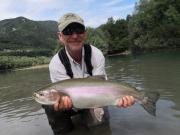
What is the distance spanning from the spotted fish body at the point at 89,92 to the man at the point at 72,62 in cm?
60

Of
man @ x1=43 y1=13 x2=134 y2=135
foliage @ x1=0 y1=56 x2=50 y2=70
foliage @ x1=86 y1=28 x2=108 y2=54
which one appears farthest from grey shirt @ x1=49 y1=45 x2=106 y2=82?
foliage @ x1=86 y1=28 x2=108 y2=54

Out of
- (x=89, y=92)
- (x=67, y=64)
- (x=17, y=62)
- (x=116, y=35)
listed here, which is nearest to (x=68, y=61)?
(x=67, y=64)

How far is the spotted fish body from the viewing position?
5609 millimetres

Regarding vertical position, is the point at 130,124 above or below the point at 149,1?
below

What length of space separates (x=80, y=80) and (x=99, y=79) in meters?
0.29

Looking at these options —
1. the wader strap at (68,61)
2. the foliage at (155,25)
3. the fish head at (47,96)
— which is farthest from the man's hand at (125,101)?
the foliage at (155,25)

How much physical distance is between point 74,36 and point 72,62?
2.11 feet

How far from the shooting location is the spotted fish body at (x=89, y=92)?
5.61m

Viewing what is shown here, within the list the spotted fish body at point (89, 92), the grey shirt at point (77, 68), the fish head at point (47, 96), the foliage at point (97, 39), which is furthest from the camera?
the foliage at point (97, 39)

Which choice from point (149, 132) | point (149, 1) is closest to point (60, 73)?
point (149, 132)

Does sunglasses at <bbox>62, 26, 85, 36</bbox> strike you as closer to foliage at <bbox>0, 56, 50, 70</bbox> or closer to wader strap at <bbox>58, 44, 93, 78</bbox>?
wader strap at <bbox>58, 44, 93, 78</bbox>

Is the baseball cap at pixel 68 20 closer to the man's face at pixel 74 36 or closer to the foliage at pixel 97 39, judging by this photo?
the man's face at pixel 74 36

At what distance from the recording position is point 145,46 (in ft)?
268

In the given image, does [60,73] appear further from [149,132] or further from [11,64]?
[11,64]
